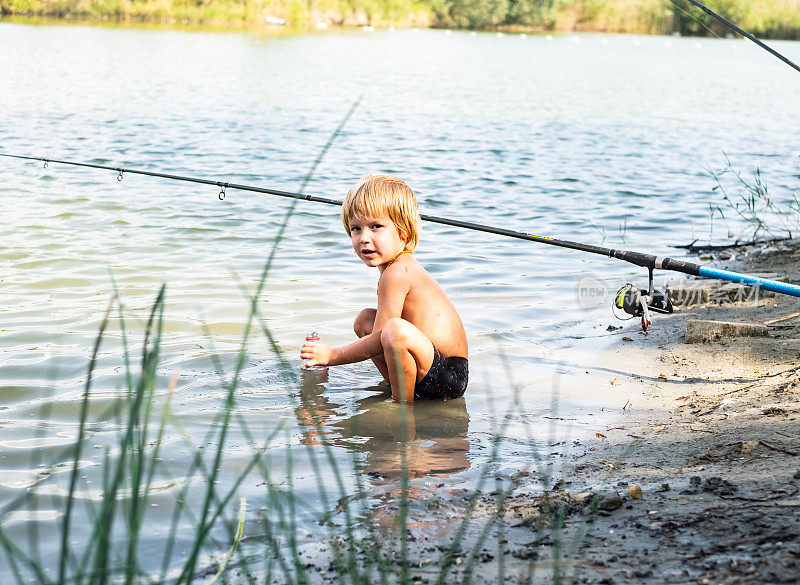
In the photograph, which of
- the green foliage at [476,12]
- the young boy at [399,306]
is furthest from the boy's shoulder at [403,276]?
the green foliage at [476,12]

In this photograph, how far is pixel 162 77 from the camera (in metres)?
18.5

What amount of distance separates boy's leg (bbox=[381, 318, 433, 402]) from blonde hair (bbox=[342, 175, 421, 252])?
1.32 feet

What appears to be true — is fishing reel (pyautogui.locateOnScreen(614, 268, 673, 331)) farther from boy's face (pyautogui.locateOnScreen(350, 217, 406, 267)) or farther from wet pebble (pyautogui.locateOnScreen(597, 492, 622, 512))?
wet pebble (pyautogui.locateOnScreen(597, 492, 622, 512))

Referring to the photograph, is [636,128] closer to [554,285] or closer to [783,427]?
[554,285]

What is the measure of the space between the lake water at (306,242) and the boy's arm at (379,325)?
222 millimetres

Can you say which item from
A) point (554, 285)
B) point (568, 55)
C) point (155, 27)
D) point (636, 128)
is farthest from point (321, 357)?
→ point (155, 27)

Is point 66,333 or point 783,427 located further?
point 66,333

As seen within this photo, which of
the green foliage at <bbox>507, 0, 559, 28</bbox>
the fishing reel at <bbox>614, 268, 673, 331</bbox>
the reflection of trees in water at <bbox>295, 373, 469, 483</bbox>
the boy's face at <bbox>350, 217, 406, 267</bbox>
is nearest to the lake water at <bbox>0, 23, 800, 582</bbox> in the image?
the reflection of trees in water at <bbox>295, 373, 469, 483</bbox>

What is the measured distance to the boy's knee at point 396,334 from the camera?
3.30 metres

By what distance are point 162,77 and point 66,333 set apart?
1536 cm

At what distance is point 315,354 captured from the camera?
343 centimetres

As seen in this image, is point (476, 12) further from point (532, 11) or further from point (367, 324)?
point (367, 324)

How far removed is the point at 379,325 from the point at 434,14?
166 feet

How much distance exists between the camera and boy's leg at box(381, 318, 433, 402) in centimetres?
331
